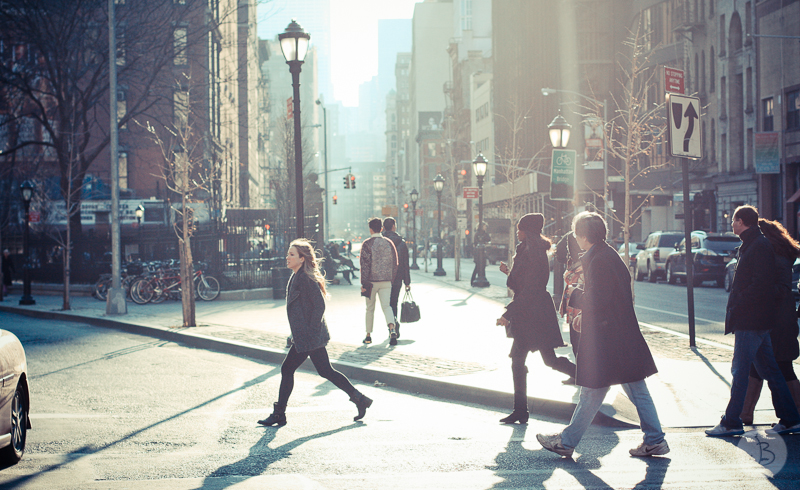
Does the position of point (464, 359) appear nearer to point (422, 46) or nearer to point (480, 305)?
point (480, 305)

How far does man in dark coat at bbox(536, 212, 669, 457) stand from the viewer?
5.73 metres

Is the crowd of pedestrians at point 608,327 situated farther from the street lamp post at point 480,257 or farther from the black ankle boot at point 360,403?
the street lamp post at point 480,257

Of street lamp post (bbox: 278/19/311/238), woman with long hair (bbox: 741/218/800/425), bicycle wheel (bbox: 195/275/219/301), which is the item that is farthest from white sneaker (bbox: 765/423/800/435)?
bicycle wheel (bbox: 195/275/219/301)

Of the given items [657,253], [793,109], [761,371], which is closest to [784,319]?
[761,371]

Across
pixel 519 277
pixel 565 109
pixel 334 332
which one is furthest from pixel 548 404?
Answer: pixel 565 109

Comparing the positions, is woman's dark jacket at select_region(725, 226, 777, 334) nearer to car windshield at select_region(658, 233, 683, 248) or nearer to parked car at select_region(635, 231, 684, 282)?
parked car at select_region(635, 231, 684, 282)

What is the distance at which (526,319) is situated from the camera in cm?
729

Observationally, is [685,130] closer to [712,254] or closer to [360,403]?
[360,403]

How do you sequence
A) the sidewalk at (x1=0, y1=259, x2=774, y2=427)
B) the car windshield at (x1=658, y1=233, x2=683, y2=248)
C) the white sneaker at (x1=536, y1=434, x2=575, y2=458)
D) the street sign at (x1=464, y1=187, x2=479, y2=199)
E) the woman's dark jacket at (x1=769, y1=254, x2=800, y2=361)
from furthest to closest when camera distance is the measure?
the street sign at (x1=464, y1=187, x2=479, y2=199), the car windshield at (x1=658, y1=233, x2=683, y2=248), the sidewalk at (x1=0, y1=259, x2=774, y2=427), the woman's dark jacket at (x1=769, y1=254, x2=800, y2=361), the white sneaker at (x1=536, y1=434, x2=575, y2=458)

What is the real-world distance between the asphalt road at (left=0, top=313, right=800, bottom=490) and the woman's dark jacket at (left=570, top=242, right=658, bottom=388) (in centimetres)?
70

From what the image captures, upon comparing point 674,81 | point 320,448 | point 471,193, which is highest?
point 674,81

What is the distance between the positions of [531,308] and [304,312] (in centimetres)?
212

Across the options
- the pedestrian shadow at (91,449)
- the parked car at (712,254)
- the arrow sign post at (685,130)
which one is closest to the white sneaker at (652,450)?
the pedestrian shadow at (91,449)

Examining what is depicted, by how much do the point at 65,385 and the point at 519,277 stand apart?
5982 mm
